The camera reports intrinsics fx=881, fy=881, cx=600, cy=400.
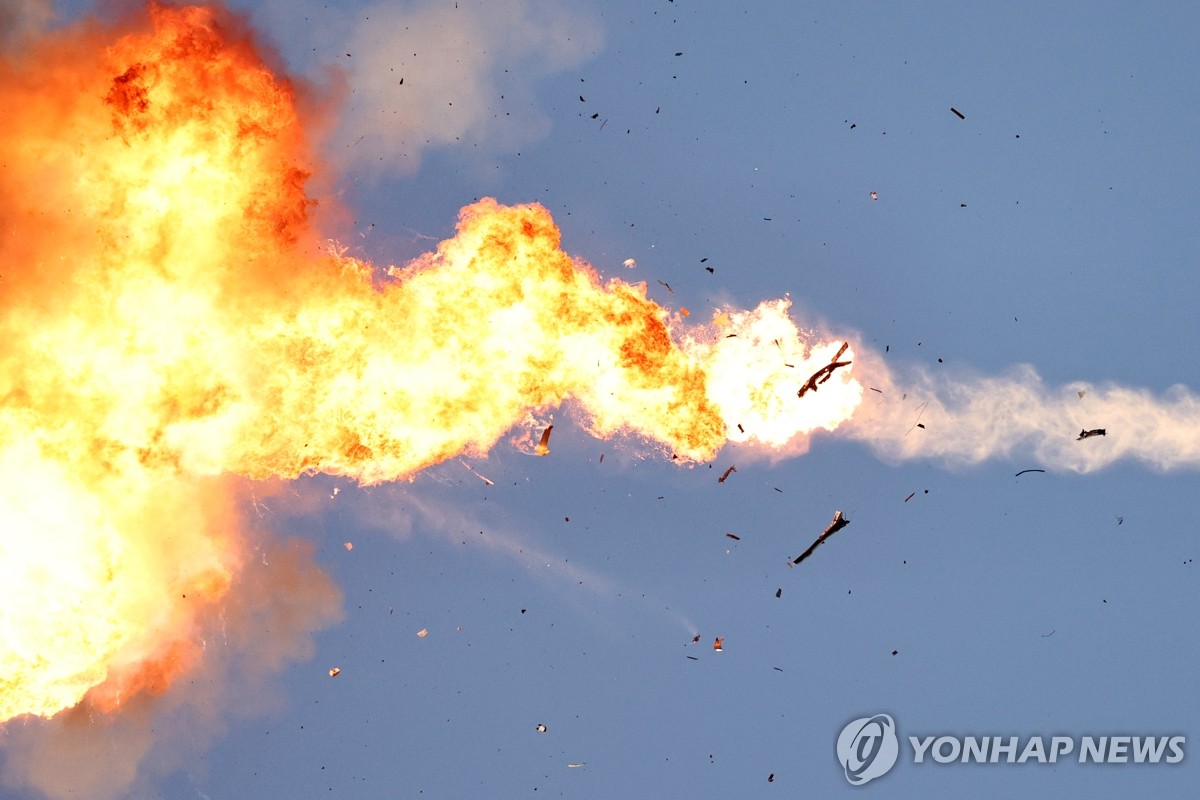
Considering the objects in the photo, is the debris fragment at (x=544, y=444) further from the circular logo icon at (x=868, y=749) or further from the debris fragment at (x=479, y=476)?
the circular logo icon at (x=868, y=749)

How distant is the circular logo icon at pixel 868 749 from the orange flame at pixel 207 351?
468 centimetres

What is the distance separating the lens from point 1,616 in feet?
41.4

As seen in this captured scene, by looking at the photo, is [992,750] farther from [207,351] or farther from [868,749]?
[207,351]

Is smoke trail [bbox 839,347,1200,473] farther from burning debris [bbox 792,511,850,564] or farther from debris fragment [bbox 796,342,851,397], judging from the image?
burning debris [bbox 792,511,850,564]

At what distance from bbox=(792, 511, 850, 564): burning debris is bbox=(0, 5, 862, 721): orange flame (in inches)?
57.4

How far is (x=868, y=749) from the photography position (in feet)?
44.9

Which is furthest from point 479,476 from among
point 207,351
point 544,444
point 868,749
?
point 868,749

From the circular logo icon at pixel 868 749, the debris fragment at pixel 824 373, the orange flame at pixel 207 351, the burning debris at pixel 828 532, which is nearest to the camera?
the orange flame at pixel 207 351

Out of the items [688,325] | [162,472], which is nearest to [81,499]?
[162,472]

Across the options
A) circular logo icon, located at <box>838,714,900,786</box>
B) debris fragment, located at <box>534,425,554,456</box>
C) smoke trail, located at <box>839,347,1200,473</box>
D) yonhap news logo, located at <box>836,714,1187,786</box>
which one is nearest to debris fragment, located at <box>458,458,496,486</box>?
debris fragment, located at <box>534,425,554,456</box>

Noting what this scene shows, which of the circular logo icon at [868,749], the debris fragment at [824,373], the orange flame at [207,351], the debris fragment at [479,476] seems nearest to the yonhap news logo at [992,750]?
the circular logo icon at [868,749]

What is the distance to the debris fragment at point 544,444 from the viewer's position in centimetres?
1334

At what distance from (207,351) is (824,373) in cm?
917

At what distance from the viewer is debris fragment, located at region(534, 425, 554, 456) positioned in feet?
43.8
